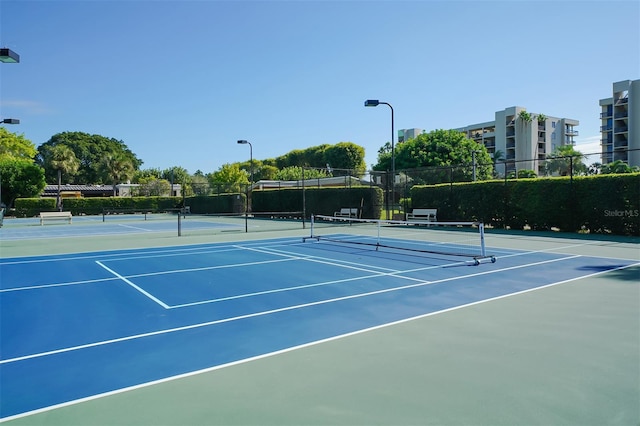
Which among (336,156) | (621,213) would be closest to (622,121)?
(336,156)

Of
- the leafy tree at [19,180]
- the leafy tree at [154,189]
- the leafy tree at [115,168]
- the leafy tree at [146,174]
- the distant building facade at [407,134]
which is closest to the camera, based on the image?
the leafy tree at [19,180]

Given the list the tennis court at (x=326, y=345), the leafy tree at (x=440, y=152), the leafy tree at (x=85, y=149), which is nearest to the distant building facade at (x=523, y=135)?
the leafy tree at (x=440, y=152)

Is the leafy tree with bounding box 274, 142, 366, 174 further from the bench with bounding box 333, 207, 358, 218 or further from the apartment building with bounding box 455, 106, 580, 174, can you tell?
the bench with bounding box 333, 207, 358, 218

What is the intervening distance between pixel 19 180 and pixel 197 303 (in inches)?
1727

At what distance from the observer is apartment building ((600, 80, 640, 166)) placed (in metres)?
70.9

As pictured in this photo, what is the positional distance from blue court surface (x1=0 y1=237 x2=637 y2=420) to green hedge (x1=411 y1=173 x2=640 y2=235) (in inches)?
255

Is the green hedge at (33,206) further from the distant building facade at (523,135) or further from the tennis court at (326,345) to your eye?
the distant building facade at (523,135)

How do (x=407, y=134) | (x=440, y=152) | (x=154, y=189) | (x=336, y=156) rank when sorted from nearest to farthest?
(x=440, y=152), (x=154, y=189), (x=336, y=156), (x=407, y=134)

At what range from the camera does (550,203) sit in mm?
17859

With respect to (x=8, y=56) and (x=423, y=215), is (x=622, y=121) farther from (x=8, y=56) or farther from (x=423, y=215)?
(x=8, y=56)

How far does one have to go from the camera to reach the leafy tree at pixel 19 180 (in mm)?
41344

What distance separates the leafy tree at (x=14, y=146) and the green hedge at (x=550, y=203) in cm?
4763

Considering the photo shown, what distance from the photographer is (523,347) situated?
14.4ft

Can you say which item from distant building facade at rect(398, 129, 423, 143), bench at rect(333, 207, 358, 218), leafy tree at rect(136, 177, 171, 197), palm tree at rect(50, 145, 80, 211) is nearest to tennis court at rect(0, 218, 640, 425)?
bench at rect(333, 207, 358, 218)
